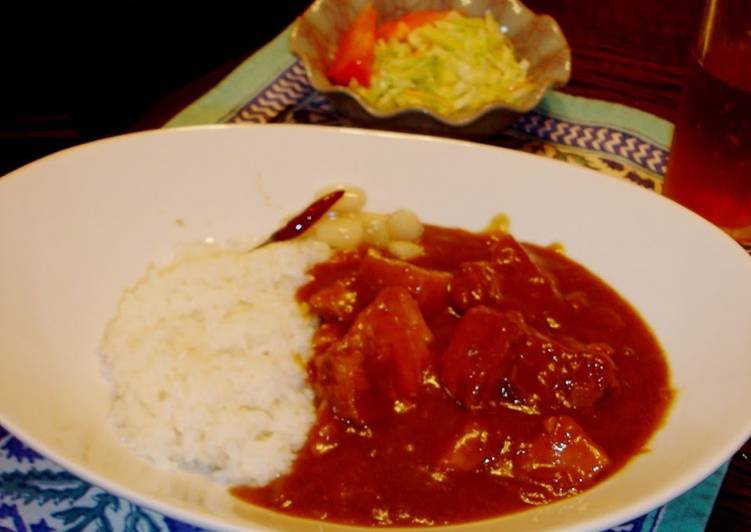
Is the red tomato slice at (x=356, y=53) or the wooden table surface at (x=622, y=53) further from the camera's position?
the wooden table surface at (x=622, y=53)

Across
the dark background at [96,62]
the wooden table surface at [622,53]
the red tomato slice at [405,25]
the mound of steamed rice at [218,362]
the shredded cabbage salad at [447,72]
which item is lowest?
the dark background at [96,62]

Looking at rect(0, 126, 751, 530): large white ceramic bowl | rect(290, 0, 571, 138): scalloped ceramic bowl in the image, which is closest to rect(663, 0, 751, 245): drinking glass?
rect(0, 126, 751, 530): large white ceramic bowl

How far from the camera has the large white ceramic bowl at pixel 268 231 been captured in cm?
159

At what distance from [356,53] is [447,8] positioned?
61 centimetres

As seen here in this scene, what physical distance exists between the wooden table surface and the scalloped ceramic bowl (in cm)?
27

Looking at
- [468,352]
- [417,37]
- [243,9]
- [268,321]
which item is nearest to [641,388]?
[468,352]

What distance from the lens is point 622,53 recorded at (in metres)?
3.62

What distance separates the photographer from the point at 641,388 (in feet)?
6.16

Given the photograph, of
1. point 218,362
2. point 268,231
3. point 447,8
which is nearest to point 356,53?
point 447,8

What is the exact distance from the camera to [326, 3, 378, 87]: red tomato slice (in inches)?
125

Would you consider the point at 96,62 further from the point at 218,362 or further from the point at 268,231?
the point at 218,362

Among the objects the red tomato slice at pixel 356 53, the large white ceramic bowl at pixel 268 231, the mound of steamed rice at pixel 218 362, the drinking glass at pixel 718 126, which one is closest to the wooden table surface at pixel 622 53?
the red tomato slice at pixel 356 53

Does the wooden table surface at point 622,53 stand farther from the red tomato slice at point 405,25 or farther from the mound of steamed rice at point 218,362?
the mound of steamed rice at point 218,362

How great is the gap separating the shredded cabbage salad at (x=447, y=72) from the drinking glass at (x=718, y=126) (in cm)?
71
